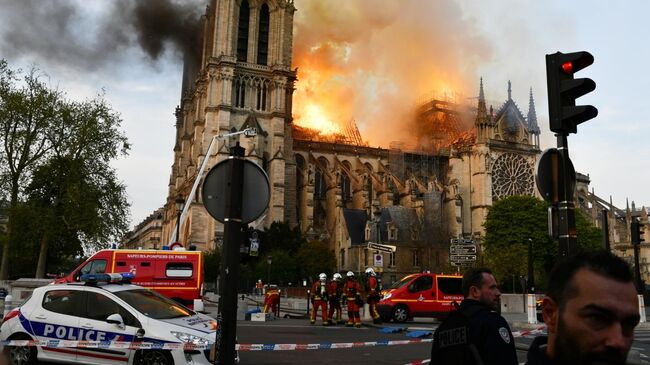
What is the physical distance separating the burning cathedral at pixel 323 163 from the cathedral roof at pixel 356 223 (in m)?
0.12

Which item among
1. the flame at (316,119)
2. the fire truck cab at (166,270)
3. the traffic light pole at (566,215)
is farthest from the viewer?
the flame at (316,119)

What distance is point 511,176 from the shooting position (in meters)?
69.9

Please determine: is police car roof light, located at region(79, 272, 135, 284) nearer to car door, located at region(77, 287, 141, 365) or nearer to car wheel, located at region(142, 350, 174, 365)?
car door, located at region(77, 287, 141, 365)

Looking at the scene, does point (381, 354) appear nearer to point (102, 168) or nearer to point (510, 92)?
point (102, 168)

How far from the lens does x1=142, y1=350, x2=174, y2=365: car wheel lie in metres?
7.48

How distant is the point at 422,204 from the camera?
62.3 meters

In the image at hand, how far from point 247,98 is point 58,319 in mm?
52491

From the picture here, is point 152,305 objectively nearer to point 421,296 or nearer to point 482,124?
point 421,296

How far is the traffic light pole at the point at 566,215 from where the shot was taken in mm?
5723

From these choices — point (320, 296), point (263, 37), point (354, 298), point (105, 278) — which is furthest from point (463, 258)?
point (263, 37)

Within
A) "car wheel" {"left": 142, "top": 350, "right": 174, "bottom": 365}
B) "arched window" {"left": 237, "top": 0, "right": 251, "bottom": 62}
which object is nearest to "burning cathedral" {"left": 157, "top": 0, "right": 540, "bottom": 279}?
"arched window" {"left": 237, "top": 0, "right": 251, "bottom": 62}

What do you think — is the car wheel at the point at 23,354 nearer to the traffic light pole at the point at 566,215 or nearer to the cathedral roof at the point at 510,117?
the traffic light pole at the point at 566,215

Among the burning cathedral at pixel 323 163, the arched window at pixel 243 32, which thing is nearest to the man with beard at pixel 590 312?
the burning cathedral at pixel 323 163

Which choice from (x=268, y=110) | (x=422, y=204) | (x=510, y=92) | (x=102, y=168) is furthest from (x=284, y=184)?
(x=510, y=92)
